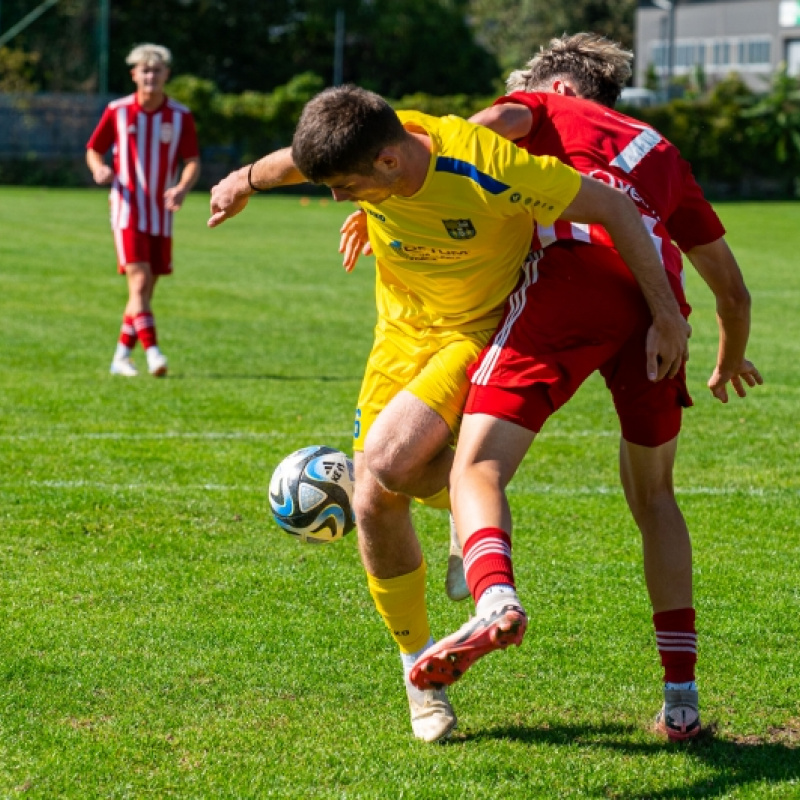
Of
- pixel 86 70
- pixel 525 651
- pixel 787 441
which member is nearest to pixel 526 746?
pixel 525 651

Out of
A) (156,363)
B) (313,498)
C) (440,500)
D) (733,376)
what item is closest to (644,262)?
(733,376)

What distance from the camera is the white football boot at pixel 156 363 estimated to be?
10.3 meters

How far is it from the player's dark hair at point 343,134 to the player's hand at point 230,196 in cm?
72

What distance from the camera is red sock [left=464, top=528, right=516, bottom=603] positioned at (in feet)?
11.3

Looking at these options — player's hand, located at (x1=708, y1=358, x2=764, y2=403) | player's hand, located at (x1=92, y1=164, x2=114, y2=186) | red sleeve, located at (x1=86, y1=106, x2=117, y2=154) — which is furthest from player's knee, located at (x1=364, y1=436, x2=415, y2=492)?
red sleeve, located at (x1=86, y1=106, x2=117, y2=154)

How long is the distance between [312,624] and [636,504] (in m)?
1.37

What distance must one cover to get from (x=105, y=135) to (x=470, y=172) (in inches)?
314

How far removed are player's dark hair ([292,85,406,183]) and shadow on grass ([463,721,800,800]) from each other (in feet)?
5.70

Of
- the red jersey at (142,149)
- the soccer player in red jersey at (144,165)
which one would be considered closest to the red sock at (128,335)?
the soccer player in red jersey at (144,165)

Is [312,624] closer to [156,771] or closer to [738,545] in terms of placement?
[156,771]

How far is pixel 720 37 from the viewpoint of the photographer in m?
61.7

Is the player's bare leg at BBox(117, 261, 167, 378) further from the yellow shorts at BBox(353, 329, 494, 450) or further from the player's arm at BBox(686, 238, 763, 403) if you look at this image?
the player's arm at BBox(686, 238, 763, 403)

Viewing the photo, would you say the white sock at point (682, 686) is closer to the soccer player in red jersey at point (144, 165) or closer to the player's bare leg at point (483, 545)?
the player's bare leg at point (483, 545)

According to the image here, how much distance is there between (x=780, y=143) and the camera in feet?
138
